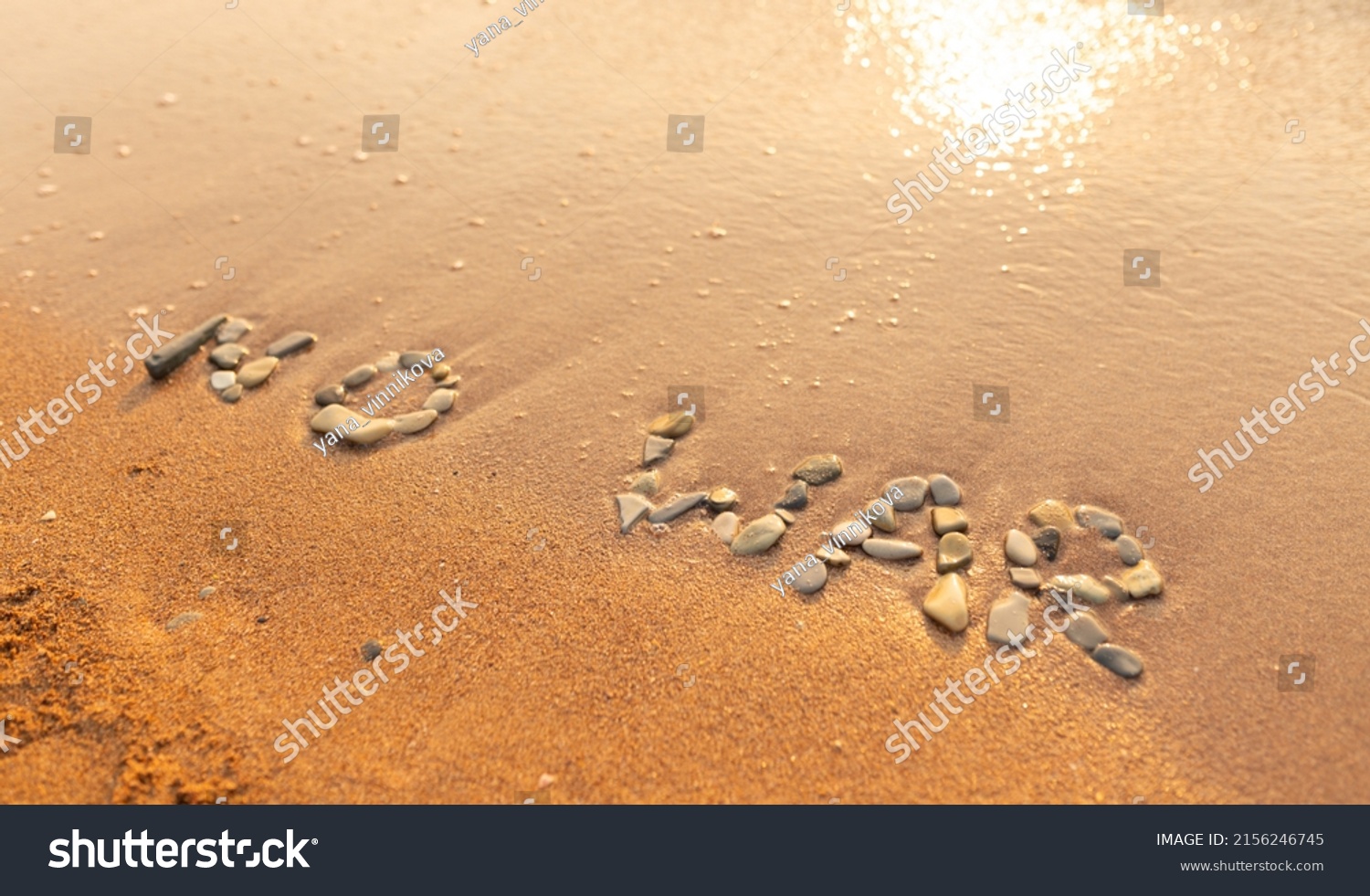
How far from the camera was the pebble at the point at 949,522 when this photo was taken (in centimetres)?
317

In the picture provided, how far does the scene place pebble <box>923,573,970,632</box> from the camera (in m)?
2.87

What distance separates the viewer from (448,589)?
3.02 meters

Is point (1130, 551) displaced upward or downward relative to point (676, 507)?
upward

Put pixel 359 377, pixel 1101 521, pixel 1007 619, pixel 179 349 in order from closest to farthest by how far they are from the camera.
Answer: pixel 1007 619
pixel 1101 521
pixel 359 377
pixel 179 349

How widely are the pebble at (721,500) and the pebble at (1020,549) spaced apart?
101 centimetres

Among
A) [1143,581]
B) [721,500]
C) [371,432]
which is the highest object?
[1143,581]

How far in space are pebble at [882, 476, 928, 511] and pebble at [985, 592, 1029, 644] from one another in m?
0.50

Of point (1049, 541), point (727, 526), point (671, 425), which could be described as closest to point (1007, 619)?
point (1049, 541)

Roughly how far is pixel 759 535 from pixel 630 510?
19.7 inches

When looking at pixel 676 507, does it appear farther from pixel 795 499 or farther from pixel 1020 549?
pixel 1020 549

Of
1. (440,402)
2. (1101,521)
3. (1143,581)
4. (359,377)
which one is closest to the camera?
(1143,581)

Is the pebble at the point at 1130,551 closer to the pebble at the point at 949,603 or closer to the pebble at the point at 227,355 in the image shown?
the pebble at the point at 949,603

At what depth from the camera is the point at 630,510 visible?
10.7 feet
